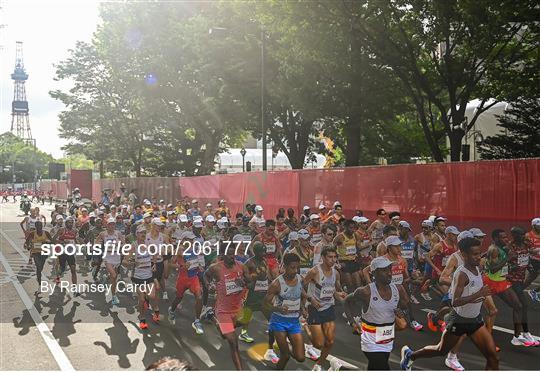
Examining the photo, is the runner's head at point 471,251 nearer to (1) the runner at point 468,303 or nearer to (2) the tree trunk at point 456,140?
(1) the runner at point 468,303

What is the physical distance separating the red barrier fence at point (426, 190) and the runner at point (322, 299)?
7.31 m

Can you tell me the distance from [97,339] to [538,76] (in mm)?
17850

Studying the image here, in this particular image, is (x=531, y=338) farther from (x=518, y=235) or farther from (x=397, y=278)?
(x=397, y=278)

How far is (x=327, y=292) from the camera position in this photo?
8266 mm

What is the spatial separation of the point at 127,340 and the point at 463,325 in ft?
19.1

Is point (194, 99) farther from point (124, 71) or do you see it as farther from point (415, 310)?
point (415, 310)

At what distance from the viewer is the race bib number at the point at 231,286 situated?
28.4ft

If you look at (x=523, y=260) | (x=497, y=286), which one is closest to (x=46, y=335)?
(x=497, y=286)

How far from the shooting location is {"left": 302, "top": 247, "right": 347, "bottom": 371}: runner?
8.20 metres

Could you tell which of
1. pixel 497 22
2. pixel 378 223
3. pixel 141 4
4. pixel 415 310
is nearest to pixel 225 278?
pixel 415 310

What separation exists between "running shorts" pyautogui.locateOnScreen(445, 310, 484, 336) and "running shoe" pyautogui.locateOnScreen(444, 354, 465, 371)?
106 centimetres

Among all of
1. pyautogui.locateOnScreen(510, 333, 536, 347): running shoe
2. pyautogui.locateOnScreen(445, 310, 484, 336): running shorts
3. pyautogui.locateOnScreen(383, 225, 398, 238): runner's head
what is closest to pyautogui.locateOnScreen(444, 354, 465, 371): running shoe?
pyautogui.locateOnScreen(445, 310, 484, 336): running shorts

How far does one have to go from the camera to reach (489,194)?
581 inches

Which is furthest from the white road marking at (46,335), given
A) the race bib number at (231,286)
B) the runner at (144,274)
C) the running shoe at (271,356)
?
the running shoe at (271,356)
